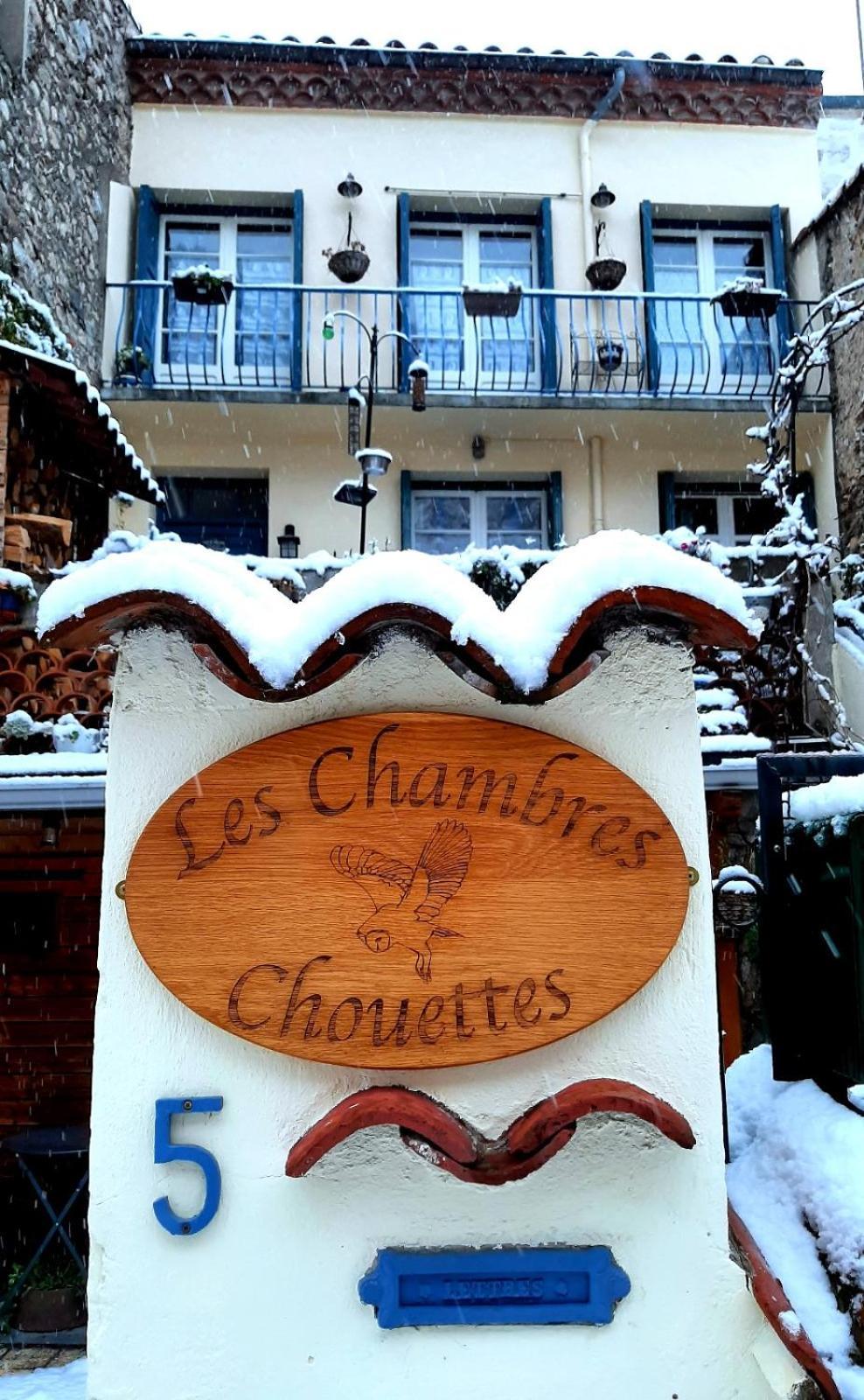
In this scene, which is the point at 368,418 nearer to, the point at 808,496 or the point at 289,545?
the point at 289,545

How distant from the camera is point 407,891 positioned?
2010 millimetres

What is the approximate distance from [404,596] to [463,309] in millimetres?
8946

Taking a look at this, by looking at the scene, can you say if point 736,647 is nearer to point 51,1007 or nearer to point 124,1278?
point 124,1278

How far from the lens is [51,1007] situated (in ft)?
16.8

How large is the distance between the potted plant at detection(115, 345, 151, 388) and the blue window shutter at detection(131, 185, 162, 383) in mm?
279

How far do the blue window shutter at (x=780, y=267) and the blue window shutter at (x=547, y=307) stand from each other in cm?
242

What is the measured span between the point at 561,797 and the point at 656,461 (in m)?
8.79

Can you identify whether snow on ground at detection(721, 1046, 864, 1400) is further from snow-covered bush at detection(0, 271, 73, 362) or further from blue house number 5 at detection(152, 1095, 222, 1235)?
snow-covered bush at detection(0, 271, 73, 362)

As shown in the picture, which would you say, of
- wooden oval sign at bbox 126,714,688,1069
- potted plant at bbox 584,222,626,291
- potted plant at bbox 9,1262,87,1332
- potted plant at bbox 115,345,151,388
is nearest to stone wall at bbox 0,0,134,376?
potted plant at bbox 115,345,151,388

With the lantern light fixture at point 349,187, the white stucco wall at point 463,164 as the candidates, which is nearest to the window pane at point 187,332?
the white stucco wall at point 463,164

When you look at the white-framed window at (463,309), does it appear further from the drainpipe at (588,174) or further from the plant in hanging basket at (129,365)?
the plant in hanging basket at (129,365)

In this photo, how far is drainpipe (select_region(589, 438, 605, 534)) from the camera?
9984mm

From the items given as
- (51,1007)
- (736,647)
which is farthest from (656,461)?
(736,647)

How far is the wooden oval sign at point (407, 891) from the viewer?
1.96 m
